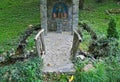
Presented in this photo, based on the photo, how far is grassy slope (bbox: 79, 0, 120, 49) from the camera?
21528 millimetres

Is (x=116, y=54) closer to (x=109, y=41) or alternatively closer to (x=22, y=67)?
(x=109, y=41)

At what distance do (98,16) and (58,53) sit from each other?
1022 cm

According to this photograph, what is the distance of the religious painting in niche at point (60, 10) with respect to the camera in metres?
19.5

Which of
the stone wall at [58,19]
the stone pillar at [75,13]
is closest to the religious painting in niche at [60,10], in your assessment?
the stone wall at [58,19]

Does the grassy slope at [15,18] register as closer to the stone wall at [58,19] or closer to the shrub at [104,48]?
the stone wall at [58,19]

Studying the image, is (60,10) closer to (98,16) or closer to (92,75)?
(98,16)

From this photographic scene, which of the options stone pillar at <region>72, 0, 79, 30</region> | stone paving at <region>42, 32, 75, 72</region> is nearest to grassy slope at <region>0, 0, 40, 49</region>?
stone paving at <region>42, 32, 75, 72</region>

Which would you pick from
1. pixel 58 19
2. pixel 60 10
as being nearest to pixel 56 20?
pixel 58 19

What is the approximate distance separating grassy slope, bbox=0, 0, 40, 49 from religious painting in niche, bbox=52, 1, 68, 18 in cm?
272

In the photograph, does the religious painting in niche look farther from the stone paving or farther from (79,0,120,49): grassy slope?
(79,0,120,49): grassy slope

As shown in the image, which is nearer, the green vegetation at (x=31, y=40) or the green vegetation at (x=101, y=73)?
the green vegetation at (x=101, y=73)

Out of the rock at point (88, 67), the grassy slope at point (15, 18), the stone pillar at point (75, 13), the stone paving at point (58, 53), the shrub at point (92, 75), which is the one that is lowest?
the grassy slope at point (15, 18)

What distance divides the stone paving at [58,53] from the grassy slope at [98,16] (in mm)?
1276

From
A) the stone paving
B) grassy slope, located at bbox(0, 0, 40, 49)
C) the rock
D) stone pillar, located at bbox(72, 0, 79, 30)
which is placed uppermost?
stone pillar, located at bbox(72, 0, 79, 30)
